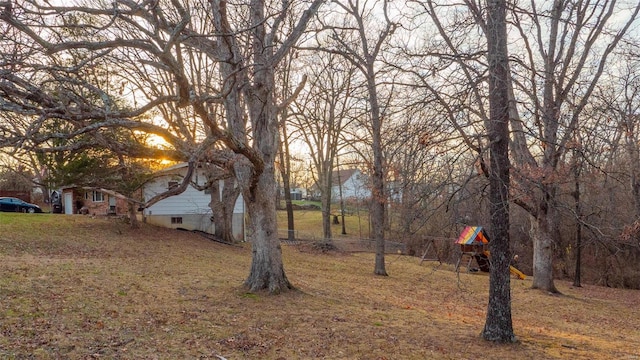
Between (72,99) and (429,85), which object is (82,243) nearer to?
(72,99)

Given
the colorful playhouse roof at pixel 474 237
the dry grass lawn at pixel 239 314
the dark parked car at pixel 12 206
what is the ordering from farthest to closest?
the dark parked car at pixel 12 206 < the colorful playhouse roof at pixel 474 237 < the dry grass lawn at pixel 239 314

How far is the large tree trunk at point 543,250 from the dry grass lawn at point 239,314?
66cm

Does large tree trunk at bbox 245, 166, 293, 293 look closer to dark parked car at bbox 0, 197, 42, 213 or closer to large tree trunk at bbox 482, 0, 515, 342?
large tree trunk at bbox 482, 0, 515, 342

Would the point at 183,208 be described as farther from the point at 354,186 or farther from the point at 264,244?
the point at 354,186

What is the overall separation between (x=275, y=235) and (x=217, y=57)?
3684 mm

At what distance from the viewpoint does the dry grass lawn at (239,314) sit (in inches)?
200

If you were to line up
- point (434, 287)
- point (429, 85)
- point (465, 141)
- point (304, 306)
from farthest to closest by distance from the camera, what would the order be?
point (434, 287) < point (304, 306) < point (429, 85) < point (465, 141)

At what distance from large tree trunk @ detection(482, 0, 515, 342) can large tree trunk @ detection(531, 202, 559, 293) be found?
27.0 ft

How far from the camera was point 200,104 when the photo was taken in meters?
4.80

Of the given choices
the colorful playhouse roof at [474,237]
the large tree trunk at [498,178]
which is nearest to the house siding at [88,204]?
the colorful playhouse roof at [474,237]

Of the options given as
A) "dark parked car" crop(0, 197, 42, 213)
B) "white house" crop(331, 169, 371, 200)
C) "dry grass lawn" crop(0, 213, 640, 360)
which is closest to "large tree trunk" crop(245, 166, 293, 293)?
"dry grass lawn" crop(0, 213, 640, 360)

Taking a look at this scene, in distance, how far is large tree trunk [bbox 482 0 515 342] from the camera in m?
5.57

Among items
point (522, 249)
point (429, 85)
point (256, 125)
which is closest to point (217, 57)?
point (256, 125)

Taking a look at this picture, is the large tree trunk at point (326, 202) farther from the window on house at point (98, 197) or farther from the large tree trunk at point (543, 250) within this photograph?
the large tree trunk at point (543, 250)
